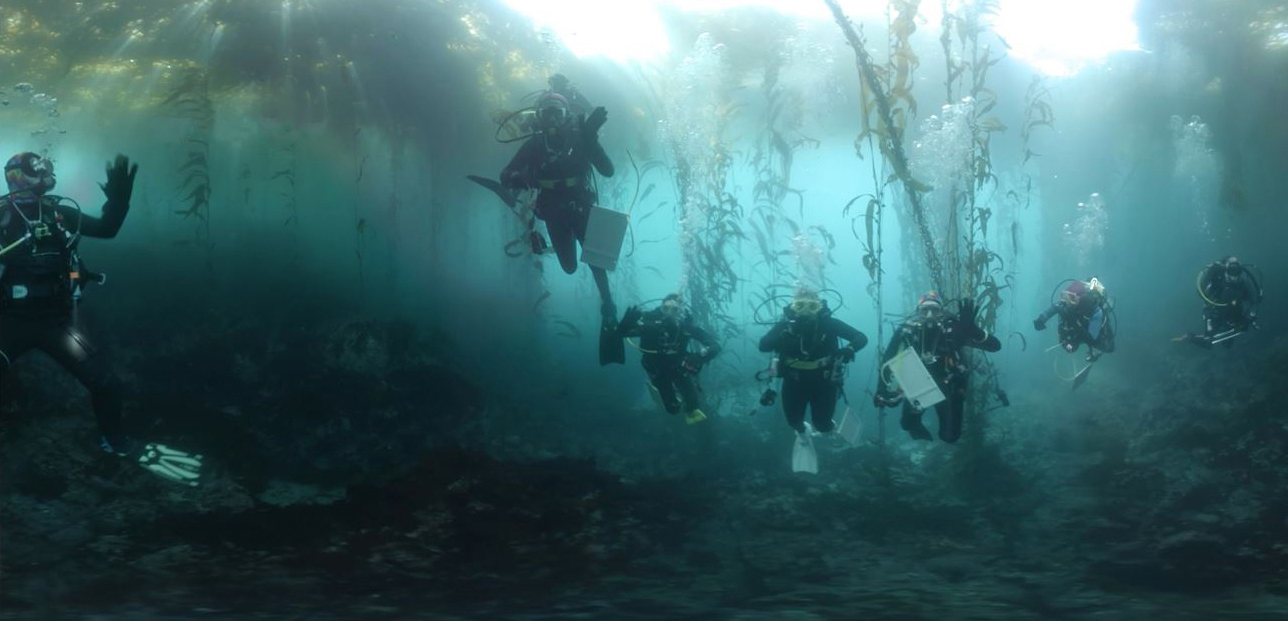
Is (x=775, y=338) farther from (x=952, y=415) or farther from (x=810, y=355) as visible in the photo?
(x=952, y=415)

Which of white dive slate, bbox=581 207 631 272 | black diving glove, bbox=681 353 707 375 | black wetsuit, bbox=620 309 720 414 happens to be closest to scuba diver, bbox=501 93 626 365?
white dive slate, bbox=581 207 631 272

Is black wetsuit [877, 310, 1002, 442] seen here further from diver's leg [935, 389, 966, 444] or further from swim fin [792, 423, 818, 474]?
swim fin [792, 423, 818, 474]

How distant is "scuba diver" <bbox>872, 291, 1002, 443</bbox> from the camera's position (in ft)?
23.9

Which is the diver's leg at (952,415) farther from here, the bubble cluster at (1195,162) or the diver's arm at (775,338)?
the bubble cluster at (1195,162)

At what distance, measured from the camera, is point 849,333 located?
7.86 metres

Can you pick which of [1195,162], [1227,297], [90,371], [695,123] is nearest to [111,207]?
[90,371]

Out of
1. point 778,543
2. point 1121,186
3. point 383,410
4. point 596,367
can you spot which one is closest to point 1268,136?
point 1121,186

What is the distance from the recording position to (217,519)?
8703 millimetres

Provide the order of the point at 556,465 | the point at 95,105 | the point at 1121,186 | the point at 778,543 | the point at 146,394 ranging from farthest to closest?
1. the point at 1121,186
2. the point at 95,105
3. the point at 146,394
4. the point at 556,465
5. the point at 778,543

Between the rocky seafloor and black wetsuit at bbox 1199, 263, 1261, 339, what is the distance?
6.40 ft

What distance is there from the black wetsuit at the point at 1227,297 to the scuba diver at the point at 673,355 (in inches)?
225

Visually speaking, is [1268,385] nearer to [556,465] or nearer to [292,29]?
[556,465]

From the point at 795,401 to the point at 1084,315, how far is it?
10.6ft

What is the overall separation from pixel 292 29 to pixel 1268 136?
19651 mm
